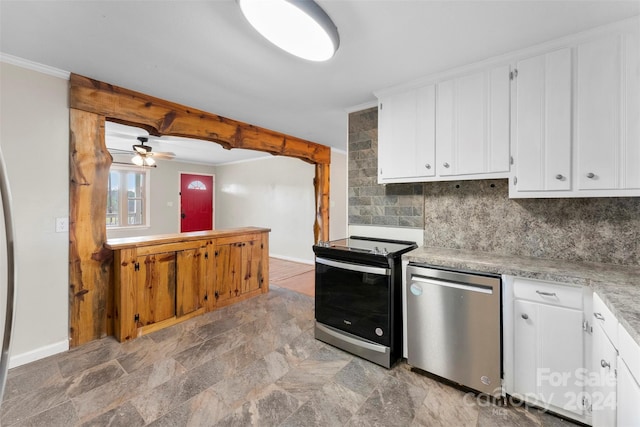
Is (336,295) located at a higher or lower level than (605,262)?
lower

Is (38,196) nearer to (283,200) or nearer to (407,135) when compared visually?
(407,135)

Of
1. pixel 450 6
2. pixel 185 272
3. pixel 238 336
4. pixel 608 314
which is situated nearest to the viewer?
pixel 608 314

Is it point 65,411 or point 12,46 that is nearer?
point 65,411

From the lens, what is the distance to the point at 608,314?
127 centimetres

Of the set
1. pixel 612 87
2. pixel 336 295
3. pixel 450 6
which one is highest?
pixel 450 6

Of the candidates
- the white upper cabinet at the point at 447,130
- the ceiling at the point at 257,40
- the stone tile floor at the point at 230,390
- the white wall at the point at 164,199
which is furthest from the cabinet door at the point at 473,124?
the white wall at the point at 164,199

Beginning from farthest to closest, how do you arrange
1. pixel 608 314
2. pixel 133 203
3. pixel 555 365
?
pixel 133 203
pixel 555 365
pixel 608 314

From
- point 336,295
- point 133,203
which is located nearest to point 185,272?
point 336,295

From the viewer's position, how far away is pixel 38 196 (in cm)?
219

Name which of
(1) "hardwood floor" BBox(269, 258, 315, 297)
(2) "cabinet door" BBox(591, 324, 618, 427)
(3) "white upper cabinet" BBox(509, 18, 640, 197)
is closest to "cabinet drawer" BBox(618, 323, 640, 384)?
(2) "cabinet door" BBox(591, 324, 618, 427)

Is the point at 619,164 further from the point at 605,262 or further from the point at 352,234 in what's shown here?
the point at 352,234

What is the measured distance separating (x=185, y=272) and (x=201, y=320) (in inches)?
21.2

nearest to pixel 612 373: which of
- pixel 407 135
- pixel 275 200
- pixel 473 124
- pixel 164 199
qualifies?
pixel 473 124

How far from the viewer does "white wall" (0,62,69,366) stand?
209 centimetres
